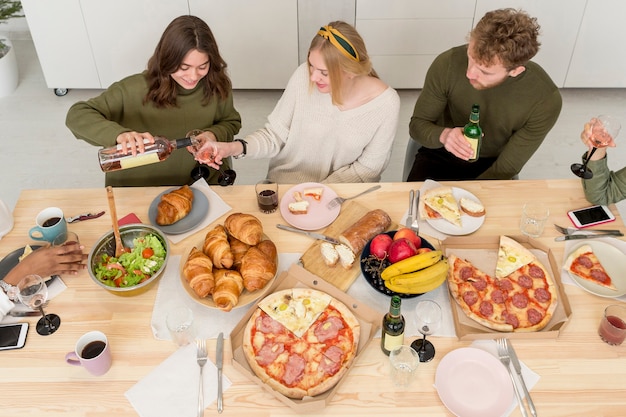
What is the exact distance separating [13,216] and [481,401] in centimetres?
175

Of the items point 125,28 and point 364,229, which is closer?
point 364,229

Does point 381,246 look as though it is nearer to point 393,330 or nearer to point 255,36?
point 393,330

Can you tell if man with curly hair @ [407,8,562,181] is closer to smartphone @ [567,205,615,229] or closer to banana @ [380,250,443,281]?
smartphone @ [567,205,615,229]

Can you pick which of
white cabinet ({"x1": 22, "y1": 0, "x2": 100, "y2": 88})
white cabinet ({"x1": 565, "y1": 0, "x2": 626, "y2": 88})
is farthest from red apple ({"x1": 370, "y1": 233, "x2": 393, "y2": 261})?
white cabinet ({"x1": 22, "y1": 0, "x2": 100, "y2": 88})

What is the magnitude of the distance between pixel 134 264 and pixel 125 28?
8.52 feet

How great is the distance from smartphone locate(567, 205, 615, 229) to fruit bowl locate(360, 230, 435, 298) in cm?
58

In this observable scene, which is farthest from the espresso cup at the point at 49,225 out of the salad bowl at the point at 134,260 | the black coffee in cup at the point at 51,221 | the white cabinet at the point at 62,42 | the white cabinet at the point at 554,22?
the white cabinet at the point at 554,22

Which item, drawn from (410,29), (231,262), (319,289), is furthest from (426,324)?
(410,29)

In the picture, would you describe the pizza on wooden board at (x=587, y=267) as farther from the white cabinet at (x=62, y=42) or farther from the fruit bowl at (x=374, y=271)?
the white cabinet at (x=62, y=42)

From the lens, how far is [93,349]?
1.52 meters

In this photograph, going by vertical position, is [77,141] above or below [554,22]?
below

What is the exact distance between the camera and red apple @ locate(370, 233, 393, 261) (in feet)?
5.89

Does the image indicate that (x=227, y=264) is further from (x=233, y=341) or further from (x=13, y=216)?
(x=13, y=216)

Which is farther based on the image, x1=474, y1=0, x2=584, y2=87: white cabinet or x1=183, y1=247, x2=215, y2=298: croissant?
x1=474, y1=0, x2=584, y2=87: white cabinet
